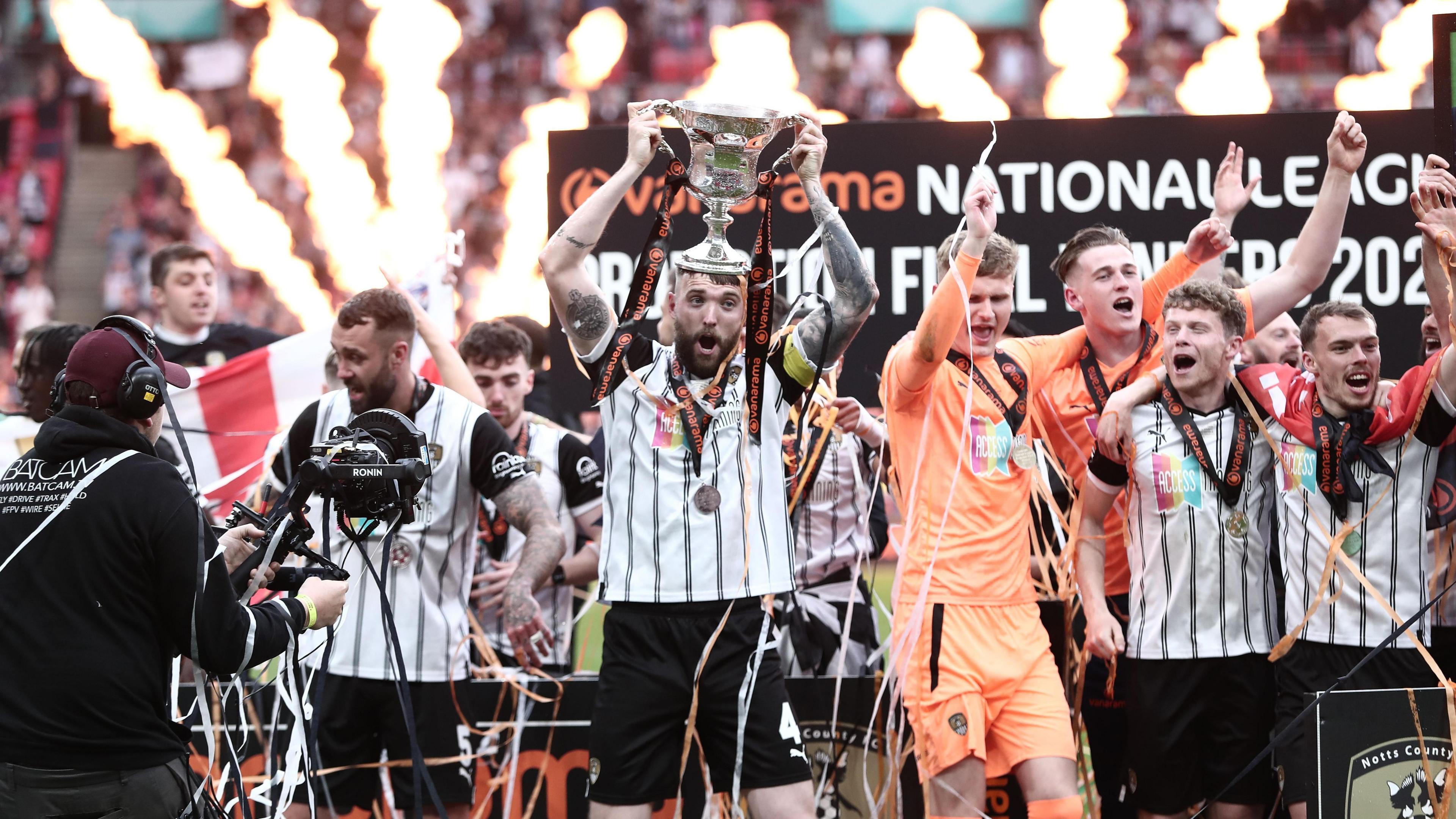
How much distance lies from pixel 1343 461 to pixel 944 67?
15631 mm

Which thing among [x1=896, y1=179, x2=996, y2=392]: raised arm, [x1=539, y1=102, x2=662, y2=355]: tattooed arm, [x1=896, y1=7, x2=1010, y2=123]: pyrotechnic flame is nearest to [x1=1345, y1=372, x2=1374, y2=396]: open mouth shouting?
[x1=896, y1=179, x2=996, y2=392]: raised arm

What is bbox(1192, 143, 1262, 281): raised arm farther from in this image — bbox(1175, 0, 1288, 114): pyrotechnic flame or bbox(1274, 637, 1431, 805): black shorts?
bbox(1175, 0, 1288, 114): pyrotechnic flame

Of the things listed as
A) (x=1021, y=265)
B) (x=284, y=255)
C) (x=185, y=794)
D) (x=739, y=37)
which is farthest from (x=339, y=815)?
(x=739, y=37)

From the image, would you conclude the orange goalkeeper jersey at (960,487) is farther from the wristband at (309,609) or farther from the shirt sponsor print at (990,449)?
the wristband at (309,609)

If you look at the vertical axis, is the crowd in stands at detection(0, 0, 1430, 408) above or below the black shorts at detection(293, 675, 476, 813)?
above

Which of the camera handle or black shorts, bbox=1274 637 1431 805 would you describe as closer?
the camera handle

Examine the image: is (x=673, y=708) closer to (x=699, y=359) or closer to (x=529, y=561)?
(x=529, y=561)

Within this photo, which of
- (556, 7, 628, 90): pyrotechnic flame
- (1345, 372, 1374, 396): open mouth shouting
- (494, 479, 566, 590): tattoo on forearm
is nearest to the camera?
(1345, 372, 1374, 396): open mouth shouting

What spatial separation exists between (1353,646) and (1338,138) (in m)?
1.68

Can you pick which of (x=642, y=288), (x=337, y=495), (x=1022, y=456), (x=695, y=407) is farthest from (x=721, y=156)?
(x=337, y=495)

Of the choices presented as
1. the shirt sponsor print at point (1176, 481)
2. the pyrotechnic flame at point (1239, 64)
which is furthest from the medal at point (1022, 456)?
the pyrotechnic flame at point (1239, 64)

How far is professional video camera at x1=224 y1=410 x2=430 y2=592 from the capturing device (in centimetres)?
373

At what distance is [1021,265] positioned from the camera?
603 centimetres

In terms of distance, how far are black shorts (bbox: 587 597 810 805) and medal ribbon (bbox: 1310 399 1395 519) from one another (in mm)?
1861
